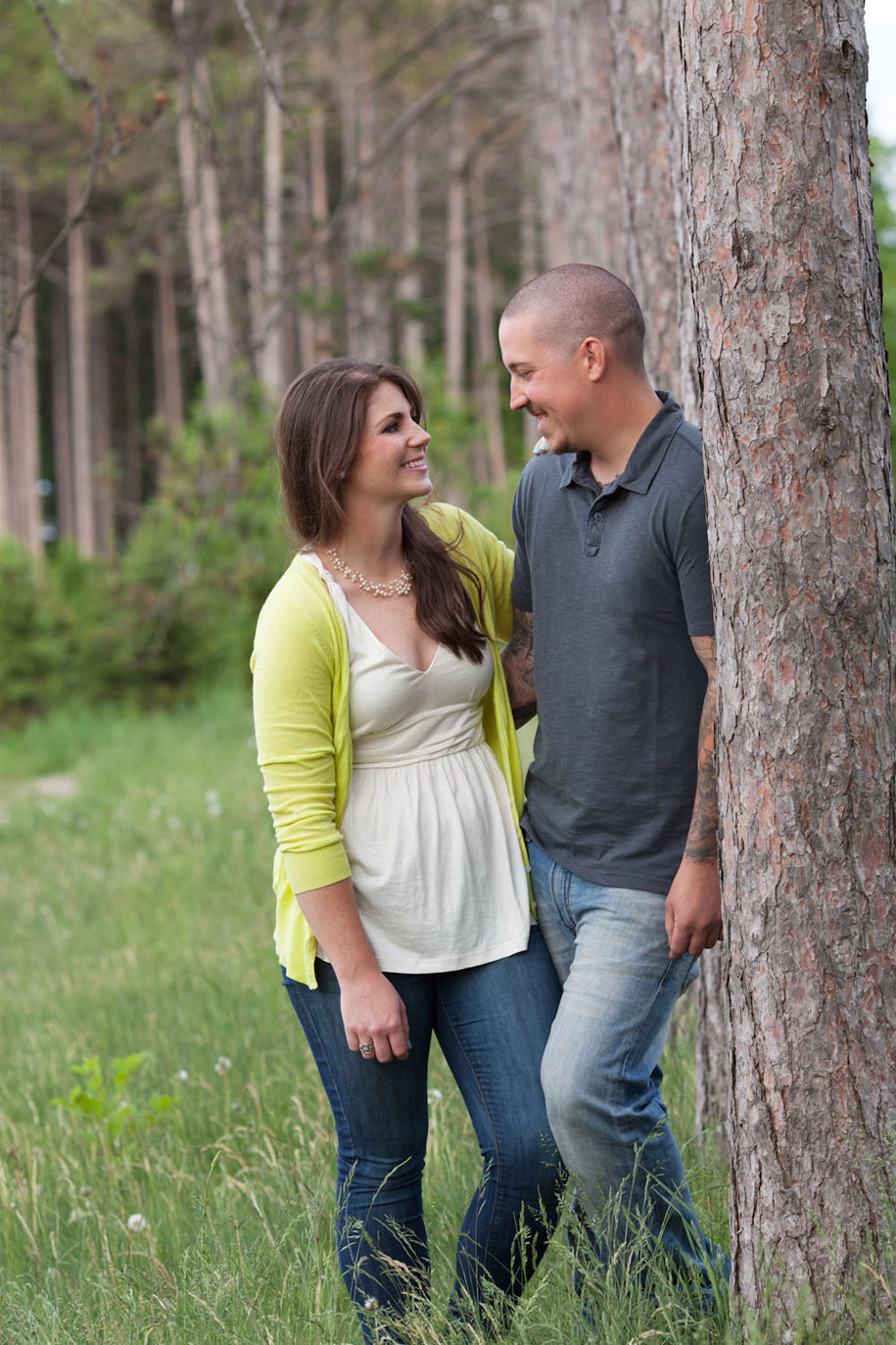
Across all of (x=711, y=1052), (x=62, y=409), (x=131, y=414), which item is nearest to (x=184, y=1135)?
(x=711, y=1052)

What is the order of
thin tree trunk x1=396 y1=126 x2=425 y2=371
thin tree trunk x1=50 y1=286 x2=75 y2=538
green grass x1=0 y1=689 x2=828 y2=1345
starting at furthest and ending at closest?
thin tree trunk x1=50 y1=286 x2=75 y2=538
thin tree trunk x1=396 y1=126 x2=425 y2=371
green grass x1=0 y1=689 x2=828 y2=1345

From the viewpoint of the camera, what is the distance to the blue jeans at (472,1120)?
2510 mm

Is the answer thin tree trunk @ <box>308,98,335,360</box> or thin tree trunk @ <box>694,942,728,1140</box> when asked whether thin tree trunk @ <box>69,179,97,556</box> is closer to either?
thin tree trunk @ <box>308,98,335,360</box>

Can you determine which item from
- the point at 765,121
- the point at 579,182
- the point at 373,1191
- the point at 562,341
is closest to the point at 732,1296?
the point at 373,1191

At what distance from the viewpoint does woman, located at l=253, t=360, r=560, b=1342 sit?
98.7 inches

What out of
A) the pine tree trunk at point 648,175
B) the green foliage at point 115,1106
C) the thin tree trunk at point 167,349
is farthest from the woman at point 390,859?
the thin tree trunk at point 167,349

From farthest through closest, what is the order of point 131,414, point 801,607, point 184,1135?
1. point 131,414
2. point 184,1135
3. point 801,607

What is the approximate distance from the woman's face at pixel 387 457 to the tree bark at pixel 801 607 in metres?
0.73

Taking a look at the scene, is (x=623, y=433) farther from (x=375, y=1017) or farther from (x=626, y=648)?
(x=375, y=1017)

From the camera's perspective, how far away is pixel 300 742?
2.49 m

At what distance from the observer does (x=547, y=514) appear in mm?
2625

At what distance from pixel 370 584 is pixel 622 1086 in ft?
3.63

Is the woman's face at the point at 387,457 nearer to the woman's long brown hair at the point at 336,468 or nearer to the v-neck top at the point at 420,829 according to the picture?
the woman's long brown hair at the point at 336,468

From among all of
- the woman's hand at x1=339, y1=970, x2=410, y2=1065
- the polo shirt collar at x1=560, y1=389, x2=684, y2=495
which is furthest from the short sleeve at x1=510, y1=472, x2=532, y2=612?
the woman's hand at x1=339, y1=970, x2=410, y2=1065
